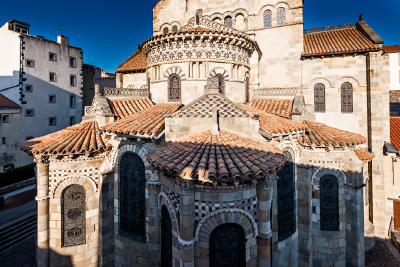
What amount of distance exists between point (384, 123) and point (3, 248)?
25840 mm

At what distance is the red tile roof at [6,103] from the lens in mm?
24406

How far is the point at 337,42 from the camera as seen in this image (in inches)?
755

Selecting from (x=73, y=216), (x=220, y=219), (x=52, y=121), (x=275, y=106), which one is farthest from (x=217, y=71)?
(x=52, y=121)

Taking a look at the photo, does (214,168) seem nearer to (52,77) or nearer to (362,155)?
(362,155)

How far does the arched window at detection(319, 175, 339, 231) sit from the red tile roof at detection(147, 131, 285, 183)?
610cm

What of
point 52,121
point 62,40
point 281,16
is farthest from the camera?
point 62,40

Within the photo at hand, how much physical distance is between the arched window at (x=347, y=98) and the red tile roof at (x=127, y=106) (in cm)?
1440

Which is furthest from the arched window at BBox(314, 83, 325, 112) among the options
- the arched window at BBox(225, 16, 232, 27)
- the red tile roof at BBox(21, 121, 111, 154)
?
the red tile roof at BBox(21, 121, 111, 154)

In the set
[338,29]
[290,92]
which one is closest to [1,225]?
[290,92]

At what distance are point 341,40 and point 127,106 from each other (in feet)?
58.1

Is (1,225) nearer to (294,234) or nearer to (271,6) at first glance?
(294,234)

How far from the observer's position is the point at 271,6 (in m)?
19.5

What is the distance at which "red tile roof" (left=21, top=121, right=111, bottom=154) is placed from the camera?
32.9 feet

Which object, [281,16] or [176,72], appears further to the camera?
[281,16]
